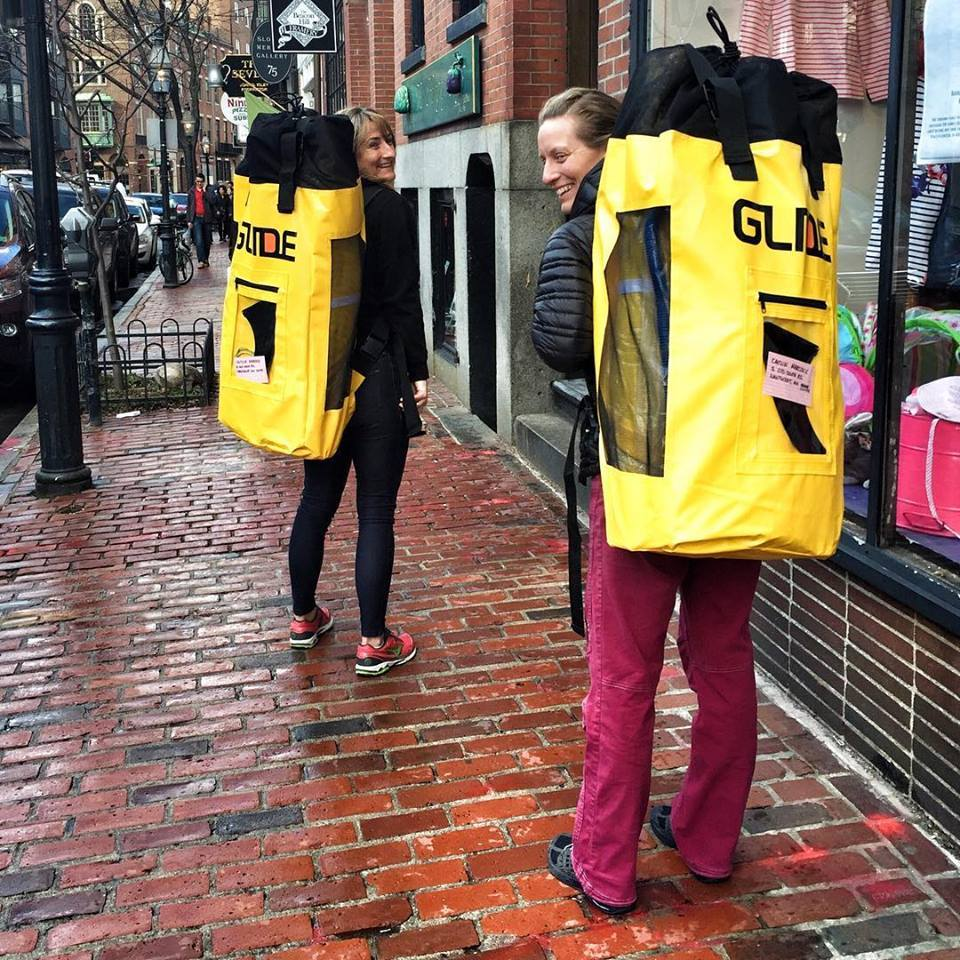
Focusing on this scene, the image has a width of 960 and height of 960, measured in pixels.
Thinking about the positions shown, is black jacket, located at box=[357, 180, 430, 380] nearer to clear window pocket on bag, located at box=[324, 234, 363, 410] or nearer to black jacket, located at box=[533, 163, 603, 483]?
clear window pocket on bag, located at box=[324, 234, 363, 410]

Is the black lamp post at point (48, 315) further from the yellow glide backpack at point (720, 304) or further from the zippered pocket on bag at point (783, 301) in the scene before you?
the zippered pocket on bag at point (783, 301)

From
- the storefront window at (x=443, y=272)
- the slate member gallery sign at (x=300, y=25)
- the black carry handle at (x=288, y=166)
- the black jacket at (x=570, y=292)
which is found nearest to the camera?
the black jacket at (x=570, y=292)

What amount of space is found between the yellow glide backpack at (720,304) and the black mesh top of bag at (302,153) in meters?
1.61

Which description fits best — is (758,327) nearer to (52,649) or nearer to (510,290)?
(52,649)

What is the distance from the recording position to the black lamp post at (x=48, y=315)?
300 inches

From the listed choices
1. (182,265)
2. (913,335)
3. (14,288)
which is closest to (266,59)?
(14,288)

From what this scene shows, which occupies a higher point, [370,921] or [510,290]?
[510,290]

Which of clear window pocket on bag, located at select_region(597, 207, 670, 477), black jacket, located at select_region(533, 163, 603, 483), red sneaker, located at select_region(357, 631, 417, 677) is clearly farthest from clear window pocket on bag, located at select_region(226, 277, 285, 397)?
clear window pocket on bag, located at select_region(597, 207, 670, 477)

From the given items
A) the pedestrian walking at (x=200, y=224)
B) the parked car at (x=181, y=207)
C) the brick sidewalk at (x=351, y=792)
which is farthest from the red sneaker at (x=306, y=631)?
the parked car at (x=181, y=207)

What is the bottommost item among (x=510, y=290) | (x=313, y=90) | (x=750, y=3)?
(x=510, y=290)

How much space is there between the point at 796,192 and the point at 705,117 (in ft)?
0.83

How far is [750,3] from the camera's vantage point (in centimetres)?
524

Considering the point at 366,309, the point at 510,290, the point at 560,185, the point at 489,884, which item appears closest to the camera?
the point at 560,185

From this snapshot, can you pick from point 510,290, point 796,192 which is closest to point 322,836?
point 796,192
